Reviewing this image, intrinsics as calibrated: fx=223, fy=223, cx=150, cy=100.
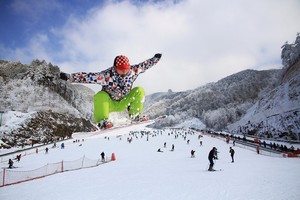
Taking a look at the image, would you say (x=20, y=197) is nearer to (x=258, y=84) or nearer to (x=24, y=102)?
(x=24, y=102)

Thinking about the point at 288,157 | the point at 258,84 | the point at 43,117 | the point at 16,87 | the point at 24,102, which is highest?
the point at 258,84

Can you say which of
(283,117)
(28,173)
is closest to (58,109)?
(28,173)

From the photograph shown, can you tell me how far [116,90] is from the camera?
30.1 feet

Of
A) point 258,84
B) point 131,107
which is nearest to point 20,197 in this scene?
point 131,107

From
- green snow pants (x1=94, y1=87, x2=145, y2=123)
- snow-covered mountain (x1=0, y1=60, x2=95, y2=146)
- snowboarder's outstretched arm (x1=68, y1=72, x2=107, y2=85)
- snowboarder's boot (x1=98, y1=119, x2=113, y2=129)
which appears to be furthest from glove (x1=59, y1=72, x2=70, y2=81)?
snow-covered mountain (x1=0, y1=60, x2=95, y2=146)

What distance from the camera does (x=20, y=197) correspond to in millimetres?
7375

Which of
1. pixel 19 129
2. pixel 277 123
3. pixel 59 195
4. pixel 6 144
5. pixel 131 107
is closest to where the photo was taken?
pixel 59 195

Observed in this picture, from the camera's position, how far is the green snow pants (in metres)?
8.83

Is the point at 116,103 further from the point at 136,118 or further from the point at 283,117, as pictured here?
the point at 283,117

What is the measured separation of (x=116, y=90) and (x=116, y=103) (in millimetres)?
552

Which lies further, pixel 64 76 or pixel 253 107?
pixel 253 107

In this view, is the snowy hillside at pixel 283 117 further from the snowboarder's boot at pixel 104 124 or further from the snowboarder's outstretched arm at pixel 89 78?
the snowboarder's outstretched arm at pixel 89 78

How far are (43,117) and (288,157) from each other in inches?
2010

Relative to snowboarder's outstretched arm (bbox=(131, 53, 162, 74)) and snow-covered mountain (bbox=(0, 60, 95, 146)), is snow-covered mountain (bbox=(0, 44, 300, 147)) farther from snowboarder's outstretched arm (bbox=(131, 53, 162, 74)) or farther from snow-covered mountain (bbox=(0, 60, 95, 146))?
snowboarder's outstretched arm (bbox=(131, 53, 162, 74))
